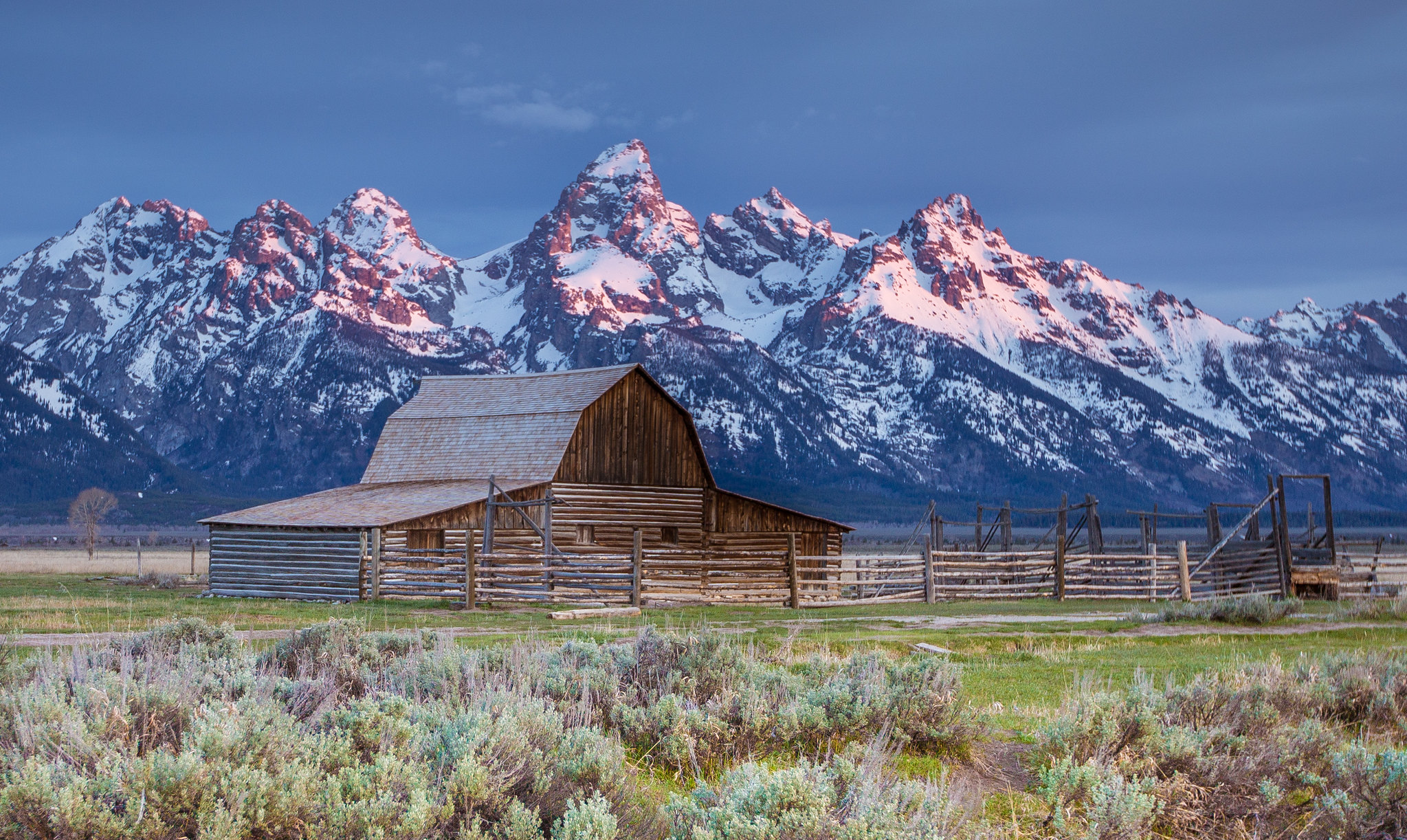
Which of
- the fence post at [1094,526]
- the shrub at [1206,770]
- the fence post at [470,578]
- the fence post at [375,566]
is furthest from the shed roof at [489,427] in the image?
the shrub at [1206,770]

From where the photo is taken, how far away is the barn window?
2836 centimetres

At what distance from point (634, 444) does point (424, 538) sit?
6813 millimetres

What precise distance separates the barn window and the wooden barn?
4 cm

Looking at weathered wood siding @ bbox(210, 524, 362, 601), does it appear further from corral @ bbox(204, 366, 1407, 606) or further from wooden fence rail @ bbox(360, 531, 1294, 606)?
wooden fence rail @ bbox(360, 531, 1294, 606)

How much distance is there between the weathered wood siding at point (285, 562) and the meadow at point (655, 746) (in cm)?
1499

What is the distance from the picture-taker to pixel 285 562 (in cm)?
2833

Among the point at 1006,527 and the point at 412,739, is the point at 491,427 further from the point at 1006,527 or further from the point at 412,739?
the point at 412,739

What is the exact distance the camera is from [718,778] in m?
6.98

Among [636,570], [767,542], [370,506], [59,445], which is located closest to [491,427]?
[370,506]

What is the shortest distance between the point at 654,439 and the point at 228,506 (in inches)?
5824

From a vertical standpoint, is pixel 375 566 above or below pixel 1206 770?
above

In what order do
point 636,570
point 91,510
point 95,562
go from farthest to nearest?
point 91,510, point 95,562, point 636,570

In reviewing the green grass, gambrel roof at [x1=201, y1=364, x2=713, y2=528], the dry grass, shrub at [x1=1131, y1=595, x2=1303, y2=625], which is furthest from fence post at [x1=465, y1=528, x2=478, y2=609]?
the dry grass

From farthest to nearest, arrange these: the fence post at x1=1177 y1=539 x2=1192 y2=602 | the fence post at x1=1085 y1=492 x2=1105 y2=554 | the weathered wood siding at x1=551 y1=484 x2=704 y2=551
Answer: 1. the fence post at x1=1085 y1=492 x2=1105 y2=554
2. the weathered wood siding at x1=551 y1=484 x2=704 y2=551
3. the fence post at x1=1177 y1=539 x2=1192 y2=602
